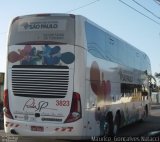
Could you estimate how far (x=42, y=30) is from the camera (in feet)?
47.0

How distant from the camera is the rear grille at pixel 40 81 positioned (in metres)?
13.9

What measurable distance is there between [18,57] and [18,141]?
298 cm

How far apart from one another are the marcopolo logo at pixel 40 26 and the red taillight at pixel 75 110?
223cm

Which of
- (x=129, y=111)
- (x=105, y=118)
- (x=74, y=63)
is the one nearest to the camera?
(x=74, y=63)

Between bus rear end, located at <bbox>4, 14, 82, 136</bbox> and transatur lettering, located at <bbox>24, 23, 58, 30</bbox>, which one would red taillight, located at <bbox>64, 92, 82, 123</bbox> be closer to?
bus rear end, located at <bbox>4, 14, 82, 136</bbox>

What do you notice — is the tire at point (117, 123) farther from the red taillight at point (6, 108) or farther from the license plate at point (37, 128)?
the red taillight at point (6, 108)

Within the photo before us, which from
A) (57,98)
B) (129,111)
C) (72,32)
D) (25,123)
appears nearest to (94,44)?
(72,32)

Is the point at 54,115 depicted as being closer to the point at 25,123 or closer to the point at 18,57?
the point at 25,123

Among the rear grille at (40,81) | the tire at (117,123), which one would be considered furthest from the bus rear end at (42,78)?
the tire at (117,123)

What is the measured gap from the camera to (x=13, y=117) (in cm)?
1429

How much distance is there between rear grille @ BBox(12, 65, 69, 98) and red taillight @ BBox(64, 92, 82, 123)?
0.37 m
